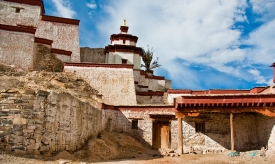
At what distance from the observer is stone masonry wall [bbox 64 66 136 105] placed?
20.5 m

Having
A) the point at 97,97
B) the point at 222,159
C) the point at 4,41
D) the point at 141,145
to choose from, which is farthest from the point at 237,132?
the point at 4,41

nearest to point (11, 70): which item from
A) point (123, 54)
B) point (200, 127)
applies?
point (123, 54)

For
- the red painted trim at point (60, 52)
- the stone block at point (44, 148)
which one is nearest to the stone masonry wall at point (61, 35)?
the red painted trim at point (60, 52)

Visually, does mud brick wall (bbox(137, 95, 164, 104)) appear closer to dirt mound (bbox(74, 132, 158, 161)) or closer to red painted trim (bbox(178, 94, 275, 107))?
dirt mound (bbox(74, 132, 158, 161))

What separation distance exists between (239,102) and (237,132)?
259 cm

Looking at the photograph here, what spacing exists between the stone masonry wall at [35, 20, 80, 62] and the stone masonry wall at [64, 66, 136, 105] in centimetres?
385

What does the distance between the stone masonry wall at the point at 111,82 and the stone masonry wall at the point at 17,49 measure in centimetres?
294

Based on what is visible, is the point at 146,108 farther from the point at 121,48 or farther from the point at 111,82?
the point at 121,48

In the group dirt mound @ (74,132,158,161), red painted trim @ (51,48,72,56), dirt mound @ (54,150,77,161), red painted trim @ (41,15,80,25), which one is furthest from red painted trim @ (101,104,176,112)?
red painted trim @ (41,15,80,25)

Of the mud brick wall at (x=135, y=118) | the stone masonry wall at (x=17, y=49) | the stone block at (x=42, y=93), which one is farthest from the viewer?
the stone masonry wall at (x=17, y=49)

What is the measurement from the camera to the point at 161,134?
56.5ft

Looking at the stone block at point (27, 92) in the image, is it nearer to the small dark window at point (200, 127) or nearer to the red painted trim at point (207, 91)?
the small dark window at point (200, 127)

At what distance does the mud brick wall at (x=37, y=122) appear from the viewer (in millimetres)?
8977

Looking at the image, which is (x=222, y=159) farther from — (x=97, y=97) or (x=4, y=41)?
(x=4, y=41)
